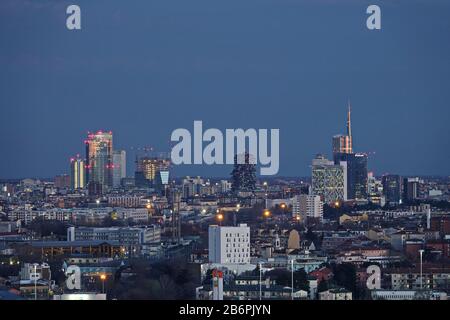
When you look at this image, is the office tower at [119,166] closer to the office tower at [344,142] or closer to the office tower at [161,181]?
the office tower at [161,181]

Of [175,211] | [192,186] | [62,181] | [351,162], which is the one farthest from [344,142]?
[62,181]

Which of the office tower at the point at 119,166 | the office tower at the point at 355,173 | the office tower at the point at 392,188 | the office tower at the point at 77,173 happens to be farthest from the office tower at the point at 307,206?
the office tower at the point at 77,173

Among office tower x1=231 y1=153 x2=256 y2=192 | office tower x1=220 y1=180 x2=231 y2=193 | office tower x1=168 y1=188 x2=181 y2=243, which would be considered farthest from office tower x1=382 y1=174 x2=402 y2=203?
office tower x1=168 y1=188 x2=181 y2=243

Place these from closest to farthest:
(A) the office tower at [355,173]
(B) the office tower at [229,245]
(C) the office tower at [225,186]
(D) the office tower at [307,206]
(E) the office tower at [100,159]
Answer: (B) the office tower at [229,245]
(E) the office tower at [100,159]
(C) the office tower at [225,186]
(A) the office tower at [355,173]
(D) the office tower at [307,206]

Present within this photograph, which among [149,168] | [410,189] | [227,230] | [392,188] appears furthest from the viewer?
[392,188]

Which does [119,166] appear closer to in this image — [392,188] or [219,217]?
[219,217]

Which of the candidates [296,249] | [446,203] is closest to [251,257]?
[296,249]

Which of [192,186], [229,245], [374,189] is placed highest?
[192,186]

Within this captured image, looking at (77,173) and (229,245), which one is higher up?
(77,173)
